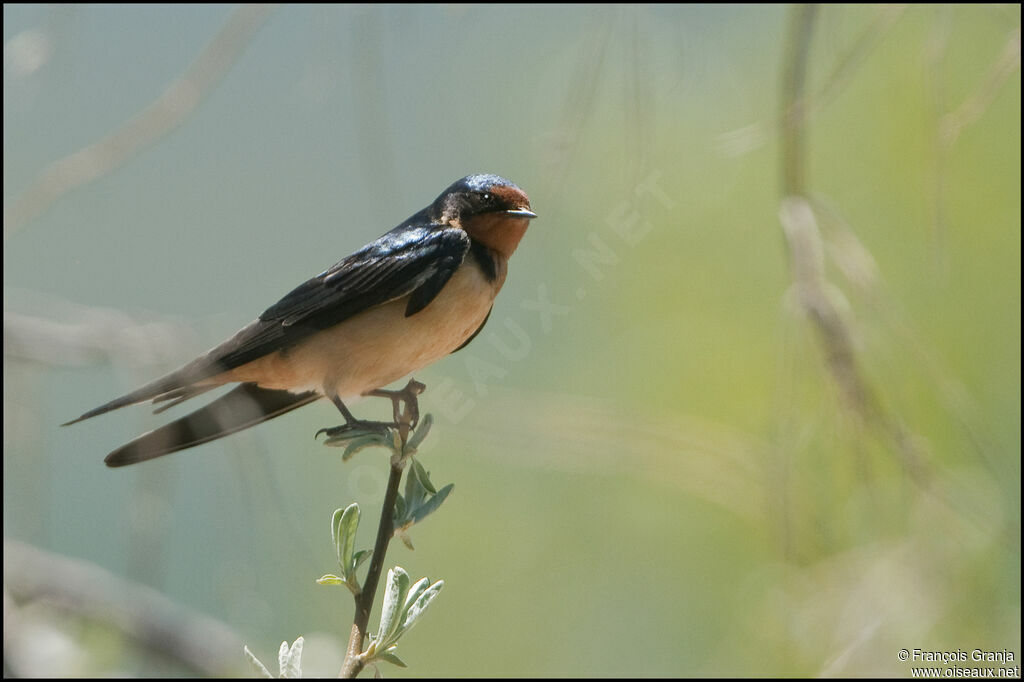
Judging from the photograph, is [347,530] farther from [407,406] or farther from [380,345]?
[380,345]

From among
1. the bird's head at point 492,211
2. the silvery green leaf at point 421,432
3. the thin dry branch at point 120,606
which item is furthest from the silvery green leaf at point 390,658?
the thin dry branch at point 120,606

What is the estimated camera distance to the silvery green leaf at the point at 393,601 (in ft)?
2.97

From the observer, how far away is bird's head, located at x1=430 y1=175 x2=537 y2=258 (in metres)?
2.14

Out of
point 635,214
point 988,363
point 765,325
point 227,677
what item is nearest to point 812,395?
point 988,363

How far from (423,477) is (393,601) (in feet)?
0.58

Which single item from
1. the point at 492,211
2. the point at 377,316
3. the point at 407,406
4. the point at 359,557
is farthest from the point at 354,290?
the point at 359,557

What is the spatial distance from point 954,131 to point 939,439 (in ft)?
5.20

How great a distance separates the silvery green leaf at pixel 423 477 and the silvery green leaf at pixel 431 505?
34 millimetres

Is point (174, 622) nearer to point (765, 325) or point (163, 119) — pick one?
point (163, 119)

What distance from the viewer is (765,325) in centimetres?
402

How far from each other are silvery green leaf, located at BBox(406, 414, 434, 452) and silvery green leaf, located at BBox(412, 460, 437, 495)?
0.05 meters

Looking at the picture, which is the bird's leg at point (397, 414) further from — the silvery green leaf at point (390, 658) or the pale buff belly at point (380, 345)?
the silvery green leaf at point (390, 658)

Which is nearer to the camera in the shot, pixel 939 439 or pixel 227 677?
pixel 227 677

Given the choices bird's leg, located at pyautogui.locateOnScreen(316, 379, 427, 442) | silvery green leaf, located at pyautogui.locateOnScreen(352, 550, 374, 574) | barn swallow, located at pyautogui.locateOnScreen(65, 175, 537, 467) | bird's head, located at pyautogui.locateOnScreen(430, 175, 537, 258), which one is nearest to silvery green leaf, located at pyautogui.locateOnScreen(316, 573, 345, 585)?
silvery green leaf, located at pyautogui.locateOnScreen(352, 550, 374, 574)
